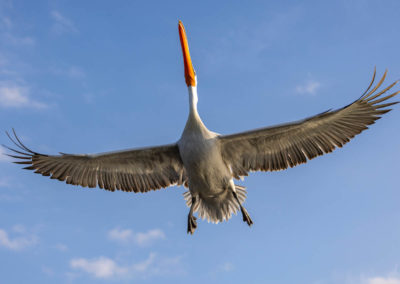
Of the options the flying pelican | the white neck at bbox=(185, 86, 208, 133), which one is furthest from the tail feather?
the white neck at bbox=(185, 86, 208, 133)

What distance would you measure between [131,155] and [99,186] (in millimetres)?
989

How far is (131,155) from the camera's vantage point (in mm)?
9820

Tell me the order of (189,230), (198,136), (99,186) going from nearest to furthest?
(198,136) → (189,230) → (99,186)

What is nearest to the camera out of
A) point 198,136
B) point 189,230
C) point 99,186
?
point 198,136

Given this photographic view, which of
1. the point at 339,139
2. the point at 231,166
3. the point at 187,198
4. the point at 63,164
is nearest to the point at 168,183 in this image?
the point at 187,198

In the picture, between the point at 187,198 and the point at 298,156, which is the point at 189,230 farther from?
the point at 298,156

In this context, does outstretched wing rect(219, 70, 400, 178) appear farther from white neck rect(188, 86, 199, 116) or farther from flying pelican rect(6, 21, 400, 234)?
white neck rect(188, 86, 199, 116)

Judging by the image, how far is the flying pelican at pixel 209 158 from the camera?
9.13m

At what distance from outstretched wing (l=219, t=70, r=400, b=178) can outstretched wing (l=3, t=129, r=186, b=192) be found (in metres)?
1.07

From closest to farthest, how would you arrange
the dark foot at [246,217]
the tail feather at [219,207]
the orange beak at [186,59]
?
the dark foot at [246,217] < the tail feather at [219,207] < the orange beak at [186,59]

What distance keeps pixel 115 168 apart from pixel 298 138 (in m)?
3.29

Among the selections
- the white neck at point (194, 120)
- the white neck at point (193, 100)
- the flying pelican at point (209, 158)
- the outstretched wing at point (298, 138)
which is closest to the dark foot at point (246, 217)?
the flying pelican at point (209, 158)

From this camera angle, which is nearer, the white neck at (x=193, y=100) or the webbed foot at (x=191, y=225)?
the white neck at (x=193, y=100)

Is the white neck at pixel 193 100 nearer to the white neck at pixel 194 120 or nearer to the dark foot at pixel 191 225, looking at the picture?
the white neck at pixel 194 120
